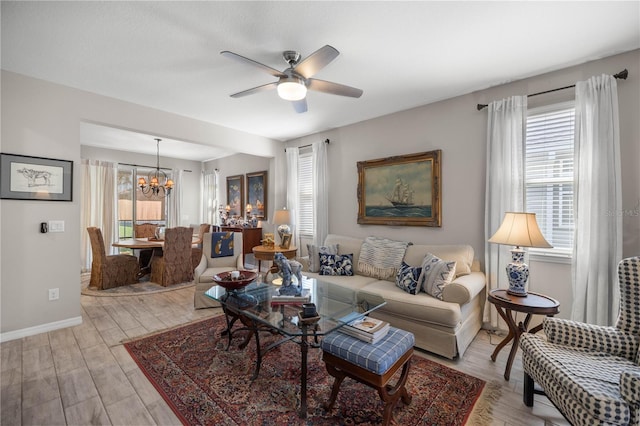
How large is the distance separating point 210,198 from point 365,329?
6670mm

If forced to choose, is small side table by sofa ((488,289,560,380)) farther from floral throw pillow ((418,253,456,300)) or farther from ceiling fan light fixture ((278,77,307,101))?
ceiling fan light fixture ((278,77,307,101))

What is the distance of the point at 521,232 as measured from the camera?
2342mm

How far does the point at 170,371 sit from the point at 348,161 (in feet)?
11.4

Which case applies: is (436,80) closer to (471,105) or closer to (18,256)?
(471,105)

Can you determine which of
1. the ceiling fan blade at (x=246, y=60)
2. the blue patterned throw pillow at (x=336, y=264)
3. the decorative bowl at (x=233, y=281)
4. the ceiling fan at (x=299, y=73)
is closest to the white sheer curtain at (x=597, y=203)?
the ceiling fan at (x=299, y=73)

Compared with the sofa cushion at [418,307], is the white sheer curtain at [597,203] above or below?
above

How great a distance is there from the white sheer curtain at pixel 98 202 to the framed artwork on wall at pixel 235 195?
2.43 meters

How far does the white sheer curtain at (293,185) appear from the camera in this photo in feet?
16.9

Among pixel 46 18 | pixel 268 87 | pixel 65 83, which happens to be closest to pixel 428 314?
pixel 268 87

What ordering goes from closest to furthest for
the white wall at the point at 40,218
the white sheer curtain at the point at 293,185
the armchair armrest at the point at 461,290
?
the armchair armrest at the point at 461,290 → the white wall at the point at 40,218 → the white sheer curtain at the point at 293,185

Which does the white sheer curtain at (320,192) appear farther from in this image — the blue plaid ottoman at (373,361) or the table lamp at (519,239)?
the blue plaid ottoman at (373,361)

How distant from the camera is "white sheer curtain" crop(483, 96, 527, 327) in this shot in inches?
113

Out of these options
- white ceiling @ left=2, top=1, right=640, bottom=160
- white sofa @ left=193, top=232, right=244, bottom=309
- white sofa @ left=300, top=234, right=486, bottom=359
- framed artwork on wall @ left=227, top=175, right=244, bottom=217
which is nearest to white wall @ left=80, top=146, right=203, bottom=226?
framed artwork on wall @ left=227, top=175, right=244, bottom=217

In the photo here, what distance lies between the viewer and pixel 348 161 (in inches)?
175
